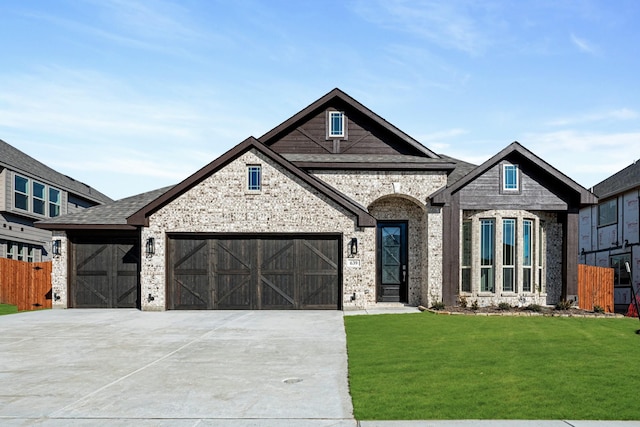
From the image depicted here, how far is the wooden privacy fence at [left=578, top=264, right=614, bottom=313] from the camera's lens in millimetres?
19328

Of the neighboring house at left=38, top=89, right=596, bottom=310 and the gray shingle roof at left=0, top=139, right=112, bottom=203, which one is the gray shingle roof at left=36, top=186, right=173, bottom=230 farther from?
the gray shingle roof at left=0, top=139, right=112, bottom=203

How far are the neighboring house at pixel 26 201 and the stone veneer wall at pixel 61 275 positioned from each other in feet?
28.9

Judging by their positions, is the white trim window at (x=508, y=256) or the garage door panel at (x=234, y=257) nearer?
the garage door panel at (x=234, y=257)

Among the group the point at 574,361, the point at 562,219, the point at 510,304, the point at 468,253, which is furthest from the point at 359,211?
the point at 574,361

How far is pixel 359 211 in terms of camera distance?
18.0 meters

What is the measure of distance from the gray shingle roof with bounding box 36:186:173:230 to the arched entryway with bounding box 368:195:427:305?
8833mm

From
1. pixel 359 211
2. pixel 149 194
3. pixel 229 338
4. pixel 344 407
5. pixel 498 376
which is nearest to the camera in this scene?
pixel 344 407

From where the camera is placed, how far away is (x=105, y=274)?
1944 cm

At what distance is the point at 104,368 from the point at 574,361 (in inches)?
317

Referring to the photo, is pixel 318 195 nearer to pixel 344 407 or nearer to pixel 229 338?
pixel 229 338

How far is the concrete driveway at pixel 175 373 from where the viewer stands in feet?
21.7

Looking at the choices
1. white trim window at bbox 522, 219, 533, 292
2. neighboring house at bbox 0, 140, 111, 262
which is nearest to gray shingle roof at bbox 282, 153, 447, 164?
white trim window at bbox 522, 219, 533, 292

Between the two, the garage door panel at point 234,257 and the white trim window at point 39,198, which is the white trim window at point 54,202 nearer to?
the white trim window at point 39,198

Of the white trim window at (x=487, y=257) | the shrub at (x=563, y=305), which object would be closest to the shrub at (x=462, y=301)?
the white trim window at (x=487, y=257)
